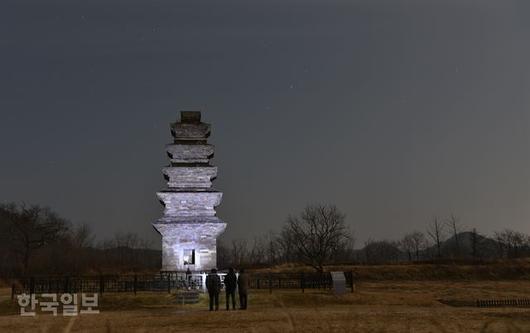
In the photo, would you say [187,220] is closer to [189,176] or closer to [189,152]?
[189,176]

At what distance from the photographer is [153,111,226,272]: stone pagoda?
31266 millimetres

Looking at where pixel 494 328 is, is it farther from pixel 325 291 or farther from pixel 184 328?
pixel 325 291

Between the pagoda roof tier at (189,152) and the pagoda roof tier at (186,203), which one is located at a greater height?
the pagoda roof tier at (189,152)

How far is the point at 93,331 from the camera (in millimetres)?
14969

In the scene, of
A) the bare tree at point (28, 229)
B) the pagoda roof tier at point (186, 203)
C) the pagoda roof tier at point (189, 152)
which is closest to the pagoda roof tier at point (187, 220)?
the pagoda roof tier at point (186, 203)

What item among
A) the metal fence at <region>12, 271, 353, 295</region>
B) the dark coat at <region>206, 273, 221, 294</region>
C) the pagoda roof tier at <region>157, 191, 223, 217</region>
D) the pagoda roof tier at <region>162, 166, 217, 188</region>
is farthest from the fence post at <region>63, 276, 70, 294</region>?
the dark coat at <region>206, 273, 221, 294</region>

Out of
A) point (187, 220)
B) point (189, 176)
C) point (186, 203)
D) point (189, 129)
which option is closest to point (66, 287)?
point (187, 220)

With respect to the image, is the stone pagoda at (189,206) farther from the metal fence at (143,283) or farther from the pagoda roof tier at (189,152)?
the metal fence at (143,283)

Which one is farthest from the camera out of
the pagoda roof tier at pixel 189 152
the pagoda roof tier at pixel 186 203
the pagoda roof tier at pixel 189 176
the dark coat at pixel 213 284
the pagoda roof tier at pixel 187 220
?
the pagoda roof tier at pixel 189 152

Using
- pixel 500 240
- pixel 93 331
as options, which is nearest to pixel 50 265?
pixel 93 331

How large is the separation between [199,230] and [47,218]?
58.6 metres

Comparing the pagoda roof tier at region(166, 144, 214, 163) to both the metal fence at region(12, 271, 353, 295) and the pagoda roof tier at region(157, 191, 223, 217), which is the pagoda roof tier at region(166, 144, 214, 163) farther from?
the metal fence at region(12, 271, 353, 295)

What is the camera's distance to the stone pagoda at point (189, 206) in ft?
103

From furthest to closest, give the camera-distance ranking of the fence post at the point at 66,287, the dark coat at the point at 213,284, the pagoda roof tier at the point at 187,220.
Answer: the pagoda roof tier at the point at 187,220, the fence post at the point at 66,287, the dark coat at the point at 213,284
